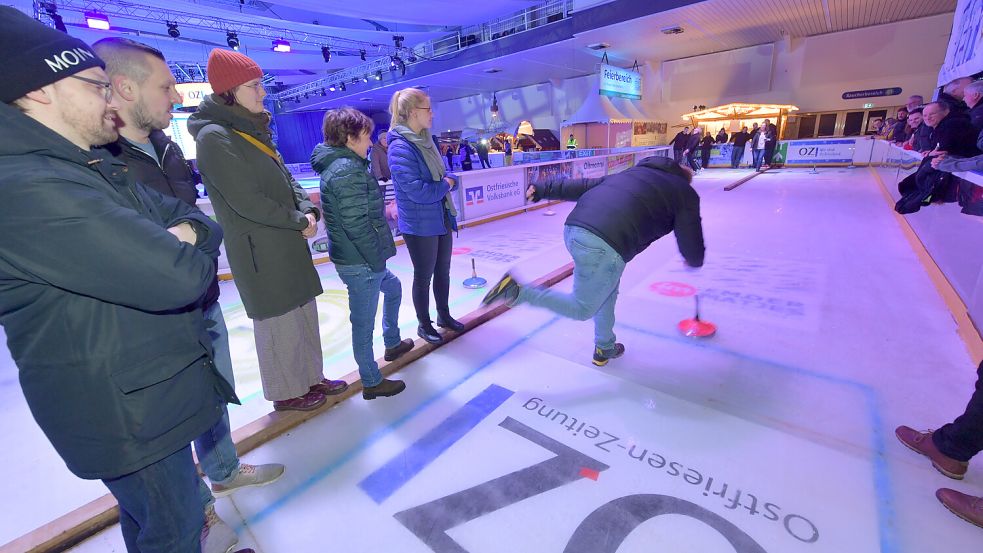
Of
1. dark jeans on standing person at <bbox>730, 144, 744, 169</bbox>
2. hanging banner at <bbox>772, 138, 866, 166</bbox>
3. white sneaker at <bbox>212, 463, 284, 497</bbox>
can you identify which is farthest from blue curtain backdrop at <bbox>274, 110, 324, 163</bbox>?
white sneaker at <bbox>212, 463, 284, 497</bbox>

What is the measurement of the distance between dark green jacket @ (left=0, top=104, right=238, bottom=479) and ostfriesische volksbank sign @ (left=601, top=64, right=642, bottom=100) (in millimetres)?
14629

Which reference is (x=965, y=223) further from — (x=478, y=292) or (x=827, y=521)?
(x=478, y=292)

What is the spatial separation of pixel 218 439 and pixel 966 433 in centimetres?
307

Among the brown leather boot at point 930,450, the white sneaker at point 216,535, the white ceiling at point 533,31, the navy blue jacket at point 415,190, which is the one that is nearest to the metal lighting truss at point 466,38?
the white ceiling at point 533,31

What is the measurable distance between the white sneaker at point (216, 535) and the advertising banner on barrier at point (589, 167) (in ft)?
33.1

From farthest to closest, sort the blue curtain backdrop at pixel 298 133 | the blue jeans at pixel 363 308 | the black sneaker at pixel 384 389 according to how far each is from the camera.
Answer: the blue curtain backdrop at pixel 298 133
the black sneaker at pixel 384 389
the blue jeans at pixel 363 308

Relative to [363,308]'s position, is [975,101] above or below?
above

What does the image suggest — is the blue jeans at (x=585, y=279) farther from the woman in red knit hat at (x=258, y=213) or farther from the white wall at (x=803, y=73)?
the white wall at (x=803, y=73)

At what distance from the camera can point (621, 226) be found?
2297 mm

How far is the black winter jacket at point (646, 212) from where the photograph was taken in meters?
2.31

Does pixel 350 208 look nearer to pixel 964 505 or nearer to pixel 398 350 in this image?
pixel 398 350

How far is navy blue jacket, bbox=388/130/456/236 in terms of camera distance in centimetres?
257

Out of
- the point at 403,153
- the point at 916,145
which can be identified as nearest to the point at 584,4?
the point at 916,145

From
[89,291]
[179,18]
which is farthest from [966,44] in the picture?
[179,18]
